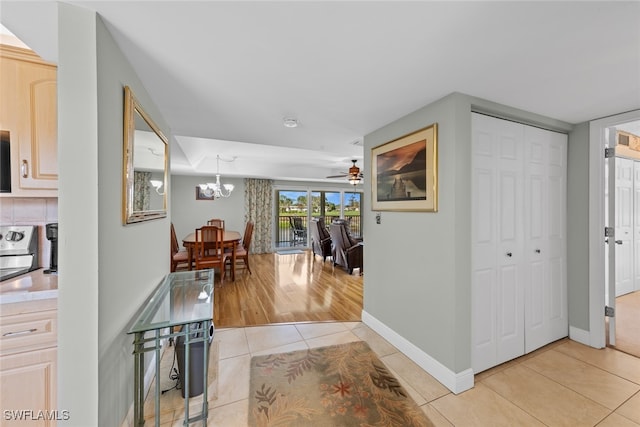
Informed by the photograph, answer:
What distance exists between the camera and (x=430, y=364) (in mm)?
1930

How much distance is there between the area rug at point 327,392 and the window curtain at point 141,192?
1.54 m

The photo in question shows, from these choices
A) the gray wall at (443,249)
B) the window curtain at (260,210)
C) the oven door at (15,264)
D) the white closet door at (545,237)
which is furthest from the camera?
the window curtain at (260,210)

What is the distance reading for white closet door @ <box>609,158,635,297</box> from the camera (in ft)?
10.8

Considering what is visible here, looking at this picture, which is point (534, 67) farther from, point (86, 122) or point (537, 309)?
point (86, 122)

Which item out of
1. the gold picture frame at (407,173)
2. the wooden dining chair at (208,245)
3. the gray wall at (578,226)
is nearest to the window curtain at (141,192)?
the gold picture frame at (407,173)

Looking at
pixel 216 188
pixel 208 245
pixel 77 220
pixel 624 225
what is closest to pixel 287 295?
pixel 208 245

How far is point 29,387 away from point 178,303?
711mm

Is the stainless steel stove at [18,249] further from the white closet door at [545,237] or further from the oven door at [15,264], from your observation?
the white closet door at [545,237]

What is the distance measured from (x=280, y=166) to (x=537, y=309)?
5689mm

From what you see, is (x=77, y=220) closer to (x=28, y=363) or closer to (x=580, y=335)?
(x=28, y=363)

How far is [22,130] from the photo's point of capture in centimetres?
135

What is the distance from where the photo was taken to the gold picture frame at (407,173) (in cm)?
190

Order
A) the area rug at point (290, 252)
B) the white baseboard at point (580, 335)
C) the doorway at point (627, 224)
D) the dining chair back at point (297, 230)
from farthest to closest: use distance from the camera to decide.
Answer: the dining chair back at point (297, 230) → the area rug at point (290, 252) → the doorway at point (627, 224) → the white baseboard at point (580, 335)

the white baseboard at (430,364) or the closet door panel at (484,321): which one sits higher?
the closet door panel at (484,321)
